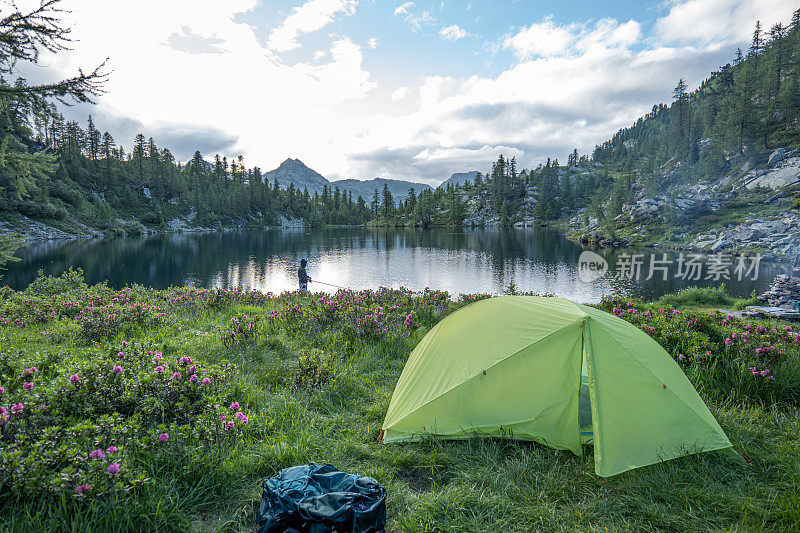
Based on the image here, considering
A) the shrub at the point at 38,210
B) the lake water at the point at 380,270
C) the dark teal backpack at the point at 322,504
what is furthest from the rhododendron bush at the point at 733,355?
the shrub at the point at 38,210

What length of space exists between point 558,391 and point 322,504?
3042 mm

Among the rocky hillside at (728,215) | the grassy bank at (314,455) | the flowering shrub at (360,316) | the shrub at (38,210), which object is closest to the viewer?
the grassy bank at (314,455)

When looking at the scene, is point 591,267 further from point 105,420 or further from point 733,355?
point 105,420

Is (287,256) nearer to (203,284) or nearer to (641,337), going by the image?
(203,284)

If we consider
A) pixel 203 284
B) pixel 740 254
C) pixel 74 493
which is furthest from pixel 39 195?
pixel 740 254

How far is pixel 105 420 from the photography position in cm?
349

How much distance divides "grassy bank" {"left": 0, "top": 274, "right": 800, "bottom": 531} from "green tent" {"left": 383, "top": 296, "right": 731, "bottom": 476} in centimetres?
22

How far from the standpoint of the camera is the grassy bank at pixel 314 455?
3.00 meters

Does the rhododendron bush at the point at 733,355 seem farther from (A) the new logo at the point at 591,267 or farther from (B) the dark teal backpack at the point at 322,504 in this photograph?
(A) the new logo at the point at 591,267

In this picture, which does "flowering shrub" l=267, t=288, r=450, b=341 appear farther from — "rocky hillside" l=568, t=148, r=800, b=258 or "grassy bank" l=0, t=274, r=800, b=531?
"rocky hillside" l=568, t=148, r=800, b=258

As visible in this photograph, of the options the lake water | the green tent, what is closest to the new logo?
the lake water

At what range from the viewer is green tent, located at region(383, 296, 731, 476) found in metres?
4.09

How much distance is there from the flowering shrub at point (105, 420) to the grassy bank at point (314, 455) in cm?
2

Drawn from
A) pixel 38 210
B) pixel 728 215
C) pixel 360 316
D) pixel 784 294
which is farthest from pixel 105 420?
pixel 38 210
